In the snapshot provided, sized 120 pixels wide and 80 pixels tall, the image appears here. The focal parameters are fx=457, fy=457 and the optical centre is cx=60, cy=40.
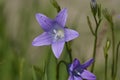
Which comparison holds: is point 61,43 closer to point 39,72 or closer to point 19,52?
point 39,72

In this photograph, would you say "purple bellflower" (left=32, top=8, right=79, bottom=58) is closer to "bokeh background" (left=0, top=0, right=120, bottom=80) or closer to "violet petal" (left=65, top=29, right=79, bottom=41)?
"violet petal" (left=65, top=29, right=79, bottom=41)

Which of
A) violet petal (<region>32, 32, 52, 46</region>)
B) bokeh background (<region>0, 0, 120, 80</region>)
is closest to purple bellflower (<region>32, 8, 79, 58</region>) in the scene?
violet petal (<region>32, 32, 52, 46</region>)

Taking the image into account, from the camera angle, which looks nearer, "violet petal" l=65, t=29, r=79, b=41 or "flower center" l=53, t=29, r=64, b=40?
"violet petal" l=65, t=29, r=79, b=41

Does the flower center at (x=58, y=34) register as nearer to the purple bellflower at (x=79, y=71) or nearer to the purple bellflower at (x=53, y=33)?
the purple bellflower at (x=53, y=33)

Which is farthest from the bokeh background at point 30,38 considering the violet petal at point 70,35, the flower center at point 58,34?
the violet petal at point 70,35

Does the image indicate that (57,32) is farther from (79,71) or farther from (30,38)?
(30,38)

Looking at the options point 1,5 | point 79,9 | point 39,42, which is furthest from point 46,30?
point 79,9
